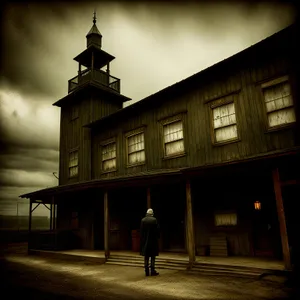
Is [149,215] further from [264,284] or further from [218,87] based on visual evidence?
[218,87]

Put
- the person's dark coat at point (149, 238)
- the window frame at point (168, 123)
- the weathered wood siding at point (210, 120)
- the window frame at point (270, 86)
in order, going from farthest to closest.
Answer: the window frame at point (168, 123) < the weathered wood siding at point (210, 120) < the window frame at point (270, 86) < the person's dark coat at point (149, 238)

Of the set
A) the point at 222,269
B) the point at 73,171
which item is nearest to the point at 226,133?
the point at 222,269

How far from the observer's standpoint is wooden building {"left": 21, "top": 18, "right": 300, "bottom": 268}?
9.44 metres

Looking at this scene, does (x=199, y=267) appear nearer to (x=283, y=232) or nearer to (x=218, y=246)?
(x=218, y=246)

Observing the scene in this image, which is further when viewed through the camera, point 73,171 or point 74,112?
point 74,112

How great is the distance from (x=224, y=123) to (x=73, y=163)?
11.5m

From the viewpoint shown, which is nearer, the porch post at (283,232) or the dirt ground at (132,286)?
the dirt ground at (132,286)

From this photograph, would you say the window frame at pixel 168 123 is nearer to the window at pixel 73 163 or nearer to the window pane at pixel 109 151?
the window pane at pixel 109 151

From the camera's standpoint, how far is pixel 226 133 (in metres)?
11.0

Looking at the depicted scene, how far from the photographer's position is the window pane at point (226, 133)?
10.8 meters

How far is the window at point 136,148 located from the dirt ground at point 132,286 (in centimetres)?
625

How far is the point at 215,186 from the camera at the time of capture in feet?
38.1

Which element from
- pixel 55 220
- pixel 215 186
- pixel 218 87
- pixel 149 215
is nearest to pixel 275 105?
pixel 218 87

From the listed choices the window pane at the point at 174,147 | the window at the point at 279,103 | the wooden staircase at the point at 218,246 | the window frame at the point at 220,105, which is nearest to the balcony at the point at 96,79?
the window pane at the point at 174,147
